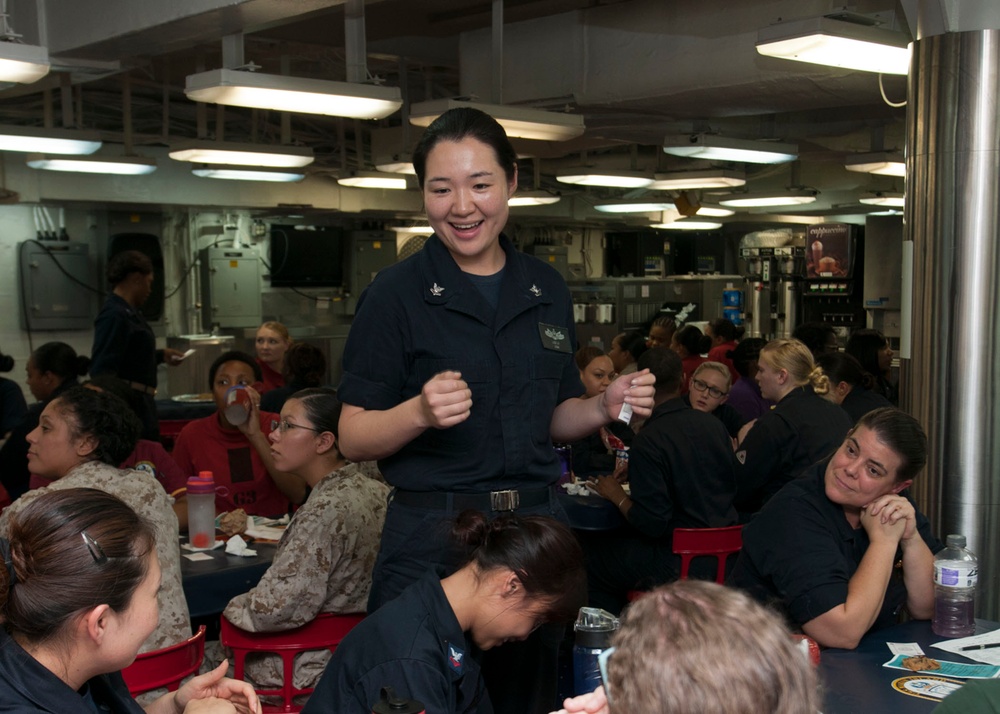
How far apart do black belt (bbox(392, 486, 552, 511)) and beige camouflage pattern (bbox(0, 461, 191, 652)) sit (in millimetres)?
1067

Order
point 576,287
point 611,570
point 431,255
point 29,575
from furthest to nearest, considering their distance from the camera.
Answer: point 576,287 → point 611,570 → point 431,255 → point 29,575

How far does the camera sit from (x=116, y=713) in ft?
6.73

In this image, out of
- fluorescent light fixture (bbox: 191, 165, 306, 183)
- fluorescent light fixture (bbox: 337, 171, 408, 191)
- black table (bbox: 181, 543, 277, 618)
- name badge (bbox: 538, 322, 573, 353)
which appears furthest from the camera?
fluorescent light fixture (bbox: 337, 171, 408, 191)

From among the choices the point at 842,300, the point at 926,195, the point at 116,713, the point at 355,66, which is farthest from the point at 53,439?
the point at 842,300

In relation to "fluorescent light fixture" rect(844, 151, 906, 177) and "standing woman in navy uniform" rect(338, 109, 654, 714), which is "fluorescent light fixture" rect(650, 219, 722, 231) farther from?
"standing woman in navy uniform" rect(338, 109, 654, 714)

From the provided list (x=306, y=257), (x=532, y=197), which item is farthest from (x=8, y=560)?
(x=306, y=257)

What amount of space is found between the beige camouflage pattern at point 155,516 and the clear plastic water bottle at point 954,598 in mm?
2239

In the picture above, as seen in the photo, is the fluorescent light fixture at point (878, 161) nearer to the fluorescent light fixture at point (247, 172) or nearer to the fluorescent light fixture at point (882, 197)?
the fluorescent light fixture at point (882, 197)

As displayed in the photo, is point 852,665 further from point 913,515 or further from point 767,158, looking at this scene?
point 767,158

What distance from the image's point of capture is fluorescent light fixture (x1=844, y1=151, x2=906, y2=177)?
7.73 metres

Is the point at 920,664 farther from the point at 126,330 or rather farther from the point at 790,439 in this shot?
the point at 126,330

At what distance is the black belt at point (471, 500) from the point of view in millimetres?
2416

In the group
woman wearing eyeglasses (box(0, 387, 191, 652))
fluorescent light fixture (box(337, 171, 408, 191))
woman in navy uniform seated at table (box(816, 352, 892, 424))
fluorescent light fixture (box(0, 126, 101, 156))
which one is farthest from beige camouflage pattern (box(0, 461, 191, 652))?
fluorescent light fixture (box(337, 171, 408, 191))

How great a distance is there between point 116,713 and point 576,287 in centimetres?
1135
